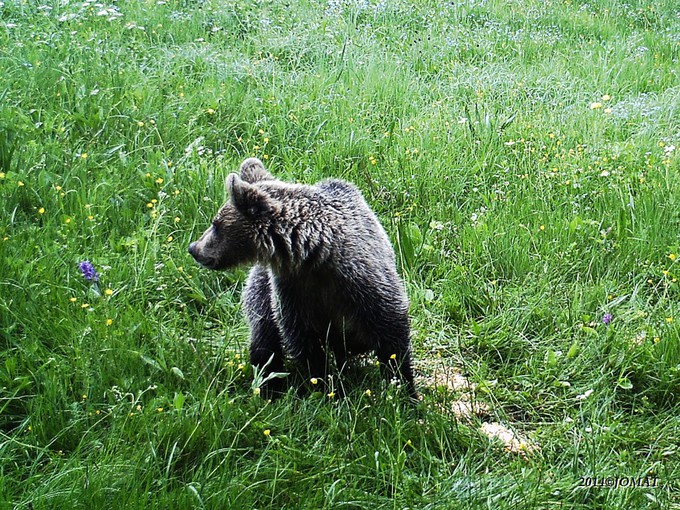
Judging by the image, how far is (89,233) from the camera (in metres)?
4.44

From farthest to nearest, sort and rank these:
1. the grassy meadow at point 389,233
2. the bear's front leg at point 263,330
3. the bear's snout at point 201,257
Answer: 1. the bear's front leg at point 263,330
2. the bear's snout at point 201,257
3. the grassy meadow at point 389,233

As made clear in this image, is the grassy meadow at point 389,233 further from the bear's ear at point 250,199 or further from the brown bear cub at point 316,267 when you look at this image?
the bear's ear at point 250,199

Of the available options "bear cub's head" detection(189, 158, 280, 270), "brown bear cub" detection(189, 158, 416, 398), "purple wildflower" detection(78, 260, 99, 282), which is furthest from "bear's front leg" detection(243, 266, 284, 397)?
"purple wildflower" detection(78, 260, 99, 282)

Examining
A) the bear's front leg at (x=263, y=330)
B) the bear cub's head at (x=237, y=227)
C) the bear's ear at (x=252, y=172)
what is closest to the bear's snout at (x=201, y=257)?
the bear cub's head at (x=237, y=227)

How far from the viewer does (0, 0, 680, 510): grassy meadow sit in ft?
9.91

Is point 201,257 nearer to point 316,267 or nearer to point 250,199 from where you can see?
point 250,199

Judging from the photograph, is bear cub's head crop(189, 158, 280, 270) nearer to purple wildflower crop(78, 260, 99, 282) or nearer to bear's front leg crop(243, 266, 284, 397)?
bear's front leg crop(243, 266, 284, 397)

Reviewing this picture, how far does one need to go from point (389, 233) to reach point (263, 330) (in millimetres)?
1235

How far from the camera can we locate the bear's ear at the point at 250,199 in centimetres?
358

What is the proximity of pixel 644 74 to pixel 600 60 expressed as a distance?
44cm

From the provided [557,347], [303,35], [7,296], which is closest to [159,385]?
[7,296]

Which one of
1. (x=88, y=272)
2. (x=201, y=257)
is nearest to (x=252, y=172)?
(x=201, y=257)

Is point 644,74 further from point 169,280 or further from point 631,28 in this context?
point 169,280

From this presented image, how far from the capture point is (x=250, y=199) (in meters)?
3.64
